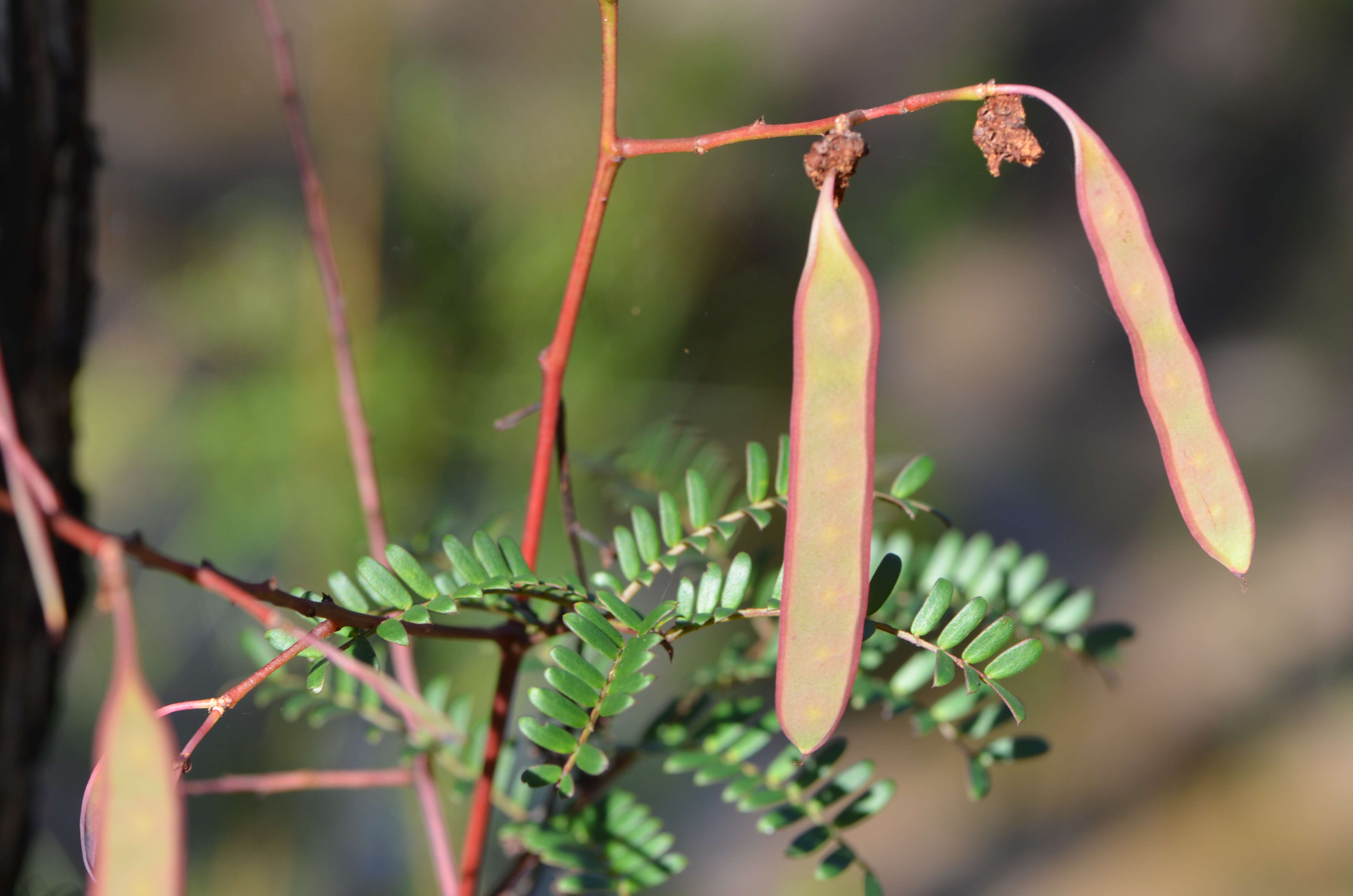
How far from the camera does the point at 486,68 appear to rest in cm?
80

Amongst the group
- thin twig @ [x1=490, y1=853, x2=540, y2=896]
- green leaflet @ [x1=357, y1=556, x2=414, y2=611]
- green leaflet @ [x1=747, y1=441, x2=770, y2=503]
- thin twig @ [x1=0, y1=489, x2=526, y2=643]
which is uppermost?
green leaflet @ [x1=747, y1=441, x2=770, y2=503]

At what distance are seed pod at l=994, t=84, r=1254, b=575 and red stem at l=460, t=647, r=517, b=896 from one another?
0.20 m

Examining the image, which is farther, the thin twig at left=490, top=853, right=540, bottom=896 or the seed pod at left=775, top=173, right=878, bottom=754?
the thin twig at left=490, top=853, right=540, bottom=896

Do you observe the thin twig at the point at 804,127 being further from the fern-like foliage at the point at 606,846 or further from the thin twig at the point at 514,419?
the fern-like foliage at the point at 606,846

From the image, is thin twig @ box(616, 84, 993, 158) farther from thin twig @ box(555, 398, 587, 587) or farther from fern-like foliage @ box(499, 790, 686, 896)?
fern-like foliage @ box(499, 790, 686, 896)

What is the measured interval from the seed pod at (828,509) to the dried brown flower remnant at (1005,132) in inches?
2.0

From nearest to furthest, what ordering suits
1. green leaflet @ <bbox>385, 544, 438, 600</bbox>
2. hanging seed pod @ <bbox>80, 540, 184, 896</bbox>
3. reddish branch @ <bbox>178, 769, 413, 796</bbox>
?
hanging seed pod @ <bbox>80, 540, 184, 896</bbox> < green leaflet @ <bbox>385, 544, 438, 600</bbox> < reddish branch @ <bbox>178, 769, 413, 796</bbox>

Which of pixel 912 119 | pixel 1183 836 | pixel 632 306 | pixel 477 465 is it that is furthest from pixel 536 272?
pixel 1183 836

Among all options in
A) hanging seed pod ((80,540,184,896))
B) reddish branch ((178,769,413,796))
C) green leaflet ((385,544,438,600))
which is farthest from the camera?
reddish branch ((178,769,413,796))

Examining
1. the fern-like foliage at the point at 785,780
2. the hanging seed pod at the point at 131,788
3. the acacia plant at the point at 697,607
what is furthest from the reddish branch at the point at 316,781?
the hanging seed pod at the point at 131,788

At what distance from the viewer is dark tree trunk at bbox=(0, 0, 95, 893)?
374 mm

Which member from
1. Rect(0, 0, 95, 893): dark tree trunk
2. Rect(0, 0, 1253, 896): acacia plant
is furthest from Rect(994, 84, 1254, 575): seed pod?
Rect(0, 0, 95, 893): dark tree trunk

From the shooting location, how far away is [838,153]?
189 mm

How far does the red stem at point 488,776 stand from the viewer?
0.90 feet
